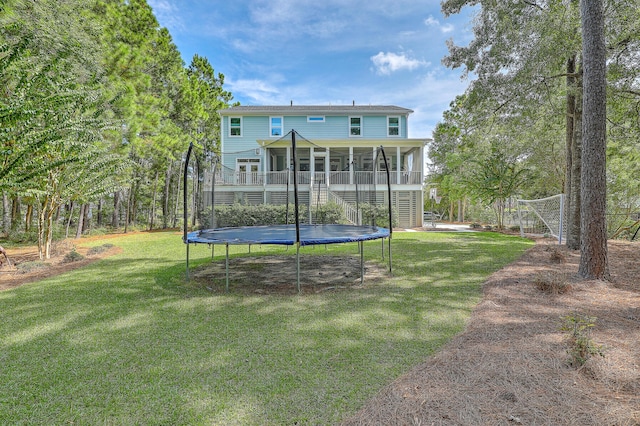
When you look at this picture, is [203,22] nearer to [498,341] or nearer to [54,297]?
[54,297]

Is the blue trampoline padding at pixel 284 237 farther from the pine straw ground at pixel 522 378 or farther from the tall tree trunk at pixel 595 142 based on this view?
the tall tree trunk at pixel 595 142

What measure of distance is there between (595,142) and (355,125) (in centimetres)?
1520

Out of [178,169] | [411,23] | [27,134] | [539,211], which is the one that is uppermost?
[411,23]

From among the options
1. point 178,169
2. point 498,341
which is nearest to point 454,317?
point 498,341

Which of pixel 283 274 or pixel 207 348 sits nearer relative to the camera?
pixel 207 348

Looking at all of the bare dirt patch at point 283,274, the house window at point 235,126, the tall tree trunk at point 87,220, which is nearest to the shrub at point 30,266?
the bare dirt patch at point 283,274

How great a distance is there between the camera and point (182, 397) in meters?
2.08

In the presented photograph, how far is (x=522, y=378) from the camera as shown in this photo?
214 cm

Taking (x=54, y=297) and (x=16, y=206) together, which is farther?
(x=16, y=206)

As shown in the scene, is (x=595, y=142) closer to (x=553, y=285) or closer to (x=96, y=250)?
(x=553, y=285)

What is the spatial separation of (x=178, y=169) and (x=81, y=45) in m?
15.5

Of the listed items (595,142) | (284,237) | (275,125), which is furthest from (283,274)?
(275,125)

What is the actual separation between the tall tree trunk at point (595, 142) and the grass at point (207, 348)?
73.9 inches

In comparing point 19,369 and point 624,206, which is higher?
point 624,206
